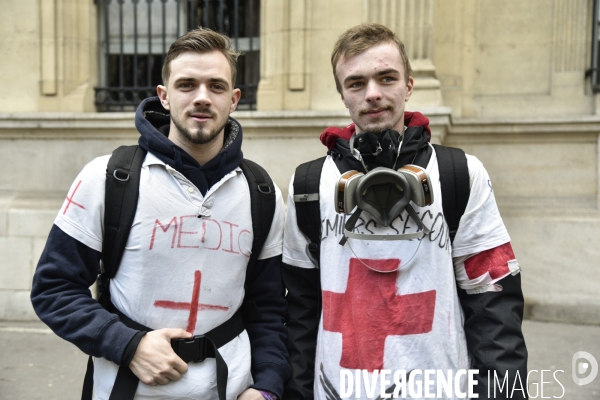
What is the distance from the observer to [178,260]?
7.07 ft

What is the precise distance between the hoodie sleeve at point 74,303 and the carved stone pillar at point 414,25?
462cm

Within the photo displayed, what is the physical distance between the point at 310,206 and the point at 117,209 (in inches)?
26.1

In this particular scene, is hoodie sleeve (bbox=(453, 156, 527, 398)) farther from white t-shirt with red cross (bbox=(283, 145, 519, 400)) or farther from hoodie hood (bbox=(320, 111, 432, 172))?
hoodie hood (bbox=(320, 111, 432, 172))

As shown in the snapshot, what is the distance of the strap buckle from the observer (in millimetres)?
2092

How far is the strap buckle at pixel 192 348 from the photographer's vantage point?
82.4 inches

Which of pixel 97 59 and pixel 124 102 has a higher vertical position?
pixel 97 59

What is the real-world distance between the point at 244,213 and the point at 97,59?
5606 mm

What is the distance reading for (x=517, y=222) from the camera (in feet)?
21.0

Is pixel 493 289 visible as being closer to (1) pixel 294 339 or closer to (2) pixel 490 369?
(2) pixel 490 369

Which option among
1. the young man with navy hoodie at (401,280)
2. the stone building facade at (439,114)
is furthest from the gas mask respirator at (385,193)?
the stone building facade at (439,114)

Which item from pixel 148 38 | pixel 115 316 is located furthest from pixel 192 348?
pixel 148 38

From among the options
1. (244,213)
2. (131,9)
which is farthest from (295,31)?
(244,213)
